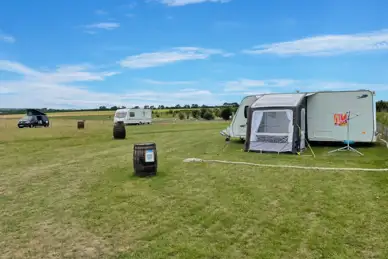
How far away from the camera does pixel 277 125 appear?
13086 millimetres

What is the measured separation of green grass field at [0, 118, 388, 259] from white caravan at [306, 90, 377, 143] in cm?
370

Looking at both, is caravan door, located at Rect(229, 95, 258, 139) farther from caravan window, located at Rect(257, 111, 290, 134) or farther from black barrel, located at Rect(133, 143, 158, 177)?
black barrel, located at Rect(133, 143, 158, 177)

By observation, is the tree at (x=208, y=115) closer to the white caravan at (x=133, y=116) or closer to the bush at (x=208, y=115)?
the bush at (x=208, y=115)

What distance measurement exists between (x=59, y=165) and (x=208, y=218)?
700cm

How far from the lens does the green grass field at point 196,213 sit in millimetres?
4484

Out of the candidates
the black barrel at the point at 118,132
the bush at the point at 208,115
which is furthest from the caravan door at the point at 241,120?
the bush at the point at 208,115

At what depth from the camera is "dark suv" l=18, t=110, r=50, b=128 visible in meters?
34.0

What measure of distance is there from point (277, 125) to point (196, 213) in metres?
8.05

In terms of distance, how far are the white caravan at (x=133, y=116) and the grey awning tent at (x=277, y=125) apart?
26560 mm

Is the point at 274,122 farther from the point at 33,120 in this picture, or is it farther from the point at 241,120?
the point at 33,120

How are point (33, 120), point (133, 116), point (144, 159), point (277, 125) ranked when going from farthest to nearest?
point (133, 116)
point (33, 120)
point (277, 125)
point (144, 159)

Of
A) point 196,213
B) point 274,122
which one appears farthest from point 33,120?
point 196,213

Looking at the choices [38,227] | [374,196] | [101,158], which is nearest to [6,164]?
[101,158]

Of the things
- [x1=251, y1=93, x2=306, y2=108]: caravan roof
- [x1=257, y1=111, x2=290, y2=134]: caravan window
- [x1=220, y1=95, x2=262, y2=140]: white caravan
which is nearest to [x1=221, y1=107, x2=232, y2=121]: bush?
[x1=220, y1=95, x2=262, y2=140]: white caravan
